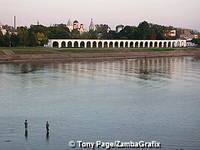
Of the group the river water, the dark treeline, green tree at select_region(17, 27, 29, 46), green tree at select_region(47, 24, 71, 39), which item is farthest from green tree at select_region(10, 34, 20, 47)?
the river water

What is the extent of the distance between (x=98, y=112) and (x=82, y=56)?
1348 inches

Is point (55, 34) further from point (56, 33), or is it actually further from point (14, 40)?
point (14, 40)

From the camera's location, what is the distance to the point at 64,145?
36.2ft

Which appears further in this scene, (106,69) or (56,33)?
(56,33)

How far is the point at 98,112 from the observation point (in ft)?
49.9

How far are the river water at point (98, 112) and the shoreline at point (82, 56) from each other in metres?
17.3

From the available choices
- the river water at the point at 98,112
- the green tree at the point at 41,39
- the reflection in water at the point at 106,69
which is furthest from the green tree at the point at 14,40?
the river water at the point at 98,112

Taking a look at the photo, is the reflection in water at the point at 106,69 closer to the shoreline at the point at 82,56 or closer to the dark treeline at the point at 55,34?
the shoreline at the point at 82,56

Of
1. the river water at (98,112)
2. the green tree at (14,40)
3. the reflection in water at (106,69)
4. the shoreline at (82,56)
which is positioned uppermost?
the green tree at (14,40)

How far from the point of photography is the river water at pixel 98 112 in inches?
458

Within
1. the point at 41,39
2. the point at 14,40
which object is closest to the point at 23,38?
the point at 14,40

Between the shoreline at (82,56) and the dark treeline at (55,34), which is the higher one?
the dark treeline at (55,34)

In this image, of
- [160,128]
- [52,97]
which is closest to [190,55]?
[52,97]

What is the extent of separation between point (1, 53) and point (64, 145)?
109 ft
